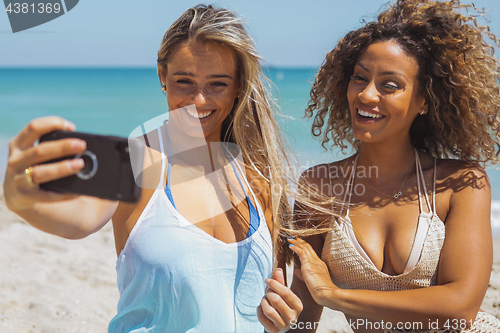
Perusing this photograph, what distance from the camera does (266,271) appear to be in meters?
2.11

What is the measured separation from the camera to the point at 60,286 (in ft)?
13.7

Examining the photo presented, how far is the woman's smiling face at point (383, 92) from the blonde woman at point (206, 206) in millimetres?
499

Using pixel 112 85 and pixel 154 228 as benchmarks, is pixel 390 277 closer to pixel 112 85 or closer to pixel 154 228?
pixel 154 228

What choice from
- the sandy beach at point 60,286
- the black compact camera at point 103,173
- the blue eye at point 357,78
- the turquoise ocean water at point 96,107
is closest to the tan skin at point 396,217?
the blue eye at point 357,78

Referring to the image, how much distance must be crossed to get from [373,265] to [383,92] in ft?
2.94

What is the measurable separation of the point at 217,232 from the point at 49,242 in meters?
3.96

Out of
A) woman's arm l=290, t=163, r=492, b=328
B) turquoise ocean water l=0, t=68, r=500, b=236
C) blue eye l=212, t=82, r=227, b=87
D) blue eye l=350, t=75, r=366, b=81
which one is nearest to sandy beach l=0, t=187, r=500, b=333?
woman's arm l=290, t=163, r=492, b=328

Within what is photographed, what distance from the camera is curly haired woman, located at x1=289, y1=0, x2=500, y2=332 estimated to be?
200 cm

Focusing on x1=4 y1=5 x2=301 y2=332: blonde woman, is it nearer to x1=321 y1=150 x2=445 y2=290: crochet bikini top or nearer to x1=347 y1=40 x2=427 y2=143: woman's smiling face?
x1=321 y1=150 x2=445 y2=290: crochet bikini top

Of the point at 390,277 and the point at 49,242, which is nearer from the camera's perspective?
the point at 390,277

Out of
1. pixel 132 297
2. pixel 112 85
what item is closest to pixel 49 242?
pixel 132 297

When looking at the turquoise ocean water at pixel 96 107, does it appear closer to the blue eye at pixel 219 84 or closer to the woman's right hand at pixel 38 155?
the blue eye at pixel 219 84

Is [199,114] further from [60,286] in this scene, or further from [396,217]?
[60,286]

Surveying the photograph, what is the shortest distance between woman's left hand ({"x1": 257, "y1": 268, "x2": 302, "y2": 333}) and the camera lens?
105 cm
